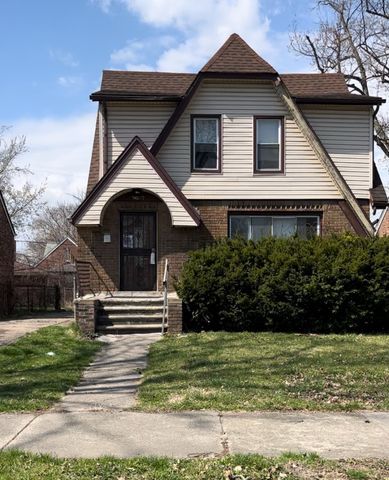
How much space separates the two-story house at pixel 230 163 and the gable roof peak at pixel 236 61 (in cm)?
3

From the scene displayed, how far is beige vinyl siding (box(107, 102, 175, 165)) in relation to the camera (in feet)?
57.9

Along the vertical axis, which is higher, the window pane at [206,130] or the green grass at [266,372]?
the window pane at [206,130]

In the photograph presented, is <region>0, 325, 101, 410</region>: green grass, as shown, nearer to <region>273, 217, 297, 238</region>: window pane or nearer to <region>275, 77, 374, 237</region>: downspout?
<region>273, 217, 297, 238</region>: window pane

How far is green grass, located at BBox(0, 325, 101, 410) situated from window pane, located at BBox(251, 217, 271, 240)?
19.8 ft

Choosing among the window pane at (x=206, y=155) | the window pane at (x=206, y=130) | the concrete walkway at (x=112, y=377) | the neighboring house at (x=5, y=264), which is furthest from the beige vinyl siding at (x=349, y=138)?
the neighboring house at (x=5, y=264)

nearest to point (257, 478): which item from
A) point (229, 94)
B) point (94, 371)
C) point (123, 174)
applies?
point (94, 371)

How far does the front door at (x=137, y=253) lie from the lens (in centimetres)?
1689

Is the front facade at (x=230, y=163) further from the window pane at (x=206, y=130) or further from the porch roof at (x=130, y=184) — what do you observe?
the porch roof at (x=130, y=184)

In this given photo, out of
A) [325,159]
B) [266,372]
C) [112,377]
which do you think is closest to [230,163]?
[325,159]

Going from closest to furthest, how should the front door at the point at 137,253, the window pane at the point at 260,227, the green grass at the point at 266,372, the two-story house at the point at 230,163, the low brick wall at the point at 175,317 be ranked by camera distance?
the green grass at the point at 266,372
the low brick wall at the point at 175,317
the two-story house at the point at 230,163
the front door at the point at 137,253
the window pane at the point at 260,227

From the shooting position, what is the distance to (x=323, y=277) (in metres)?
13.5

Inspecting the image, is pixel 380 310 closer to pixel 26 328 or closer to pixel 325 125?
pixel 325 125

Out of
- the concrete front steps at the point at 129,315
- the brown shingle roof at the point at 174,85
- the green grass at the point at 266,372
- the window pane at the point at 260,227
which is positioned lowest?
the green grass at the point at 266,372

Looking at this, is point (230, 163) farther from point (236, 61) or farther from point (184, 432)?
point (184, 432)
